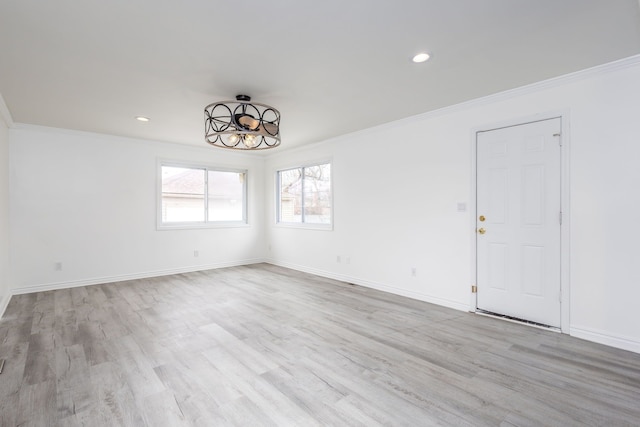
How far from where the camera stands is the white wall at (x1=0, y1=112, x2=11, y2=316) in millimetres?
3807

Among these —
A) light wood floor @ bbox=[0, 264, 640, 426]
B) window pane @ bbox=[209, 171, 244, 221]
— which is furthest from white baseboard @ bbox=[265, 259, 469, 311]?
window pane @ bbox=[209, 171, 244, 221]

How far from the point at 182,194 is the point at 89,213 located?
1499mm

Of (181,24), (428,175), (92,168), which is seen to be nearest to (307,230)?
(428,175)

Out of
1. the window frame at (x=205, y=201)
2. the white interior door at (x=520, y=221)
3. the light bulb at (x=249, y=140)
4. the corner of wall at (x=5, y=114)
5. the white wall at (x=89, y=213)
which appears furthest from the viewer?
the window frame at (x=205, y=201)

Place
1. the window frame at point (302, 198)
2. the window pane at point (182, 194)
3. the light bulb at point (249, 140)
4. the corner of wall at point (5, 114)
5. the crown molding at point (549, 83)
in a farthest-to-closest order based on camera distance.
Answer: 1. the window pane at point (182, 194)
2. the window frame at point (302, 198)
3. the corner of wall at point (5, 114)
4. the light bulb at point (249, 140)
5. the crown molding at point (549, 83)

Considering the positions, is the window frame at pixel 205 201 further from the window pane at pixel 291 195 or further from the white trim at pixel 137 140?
the window pane at pixel 291 195

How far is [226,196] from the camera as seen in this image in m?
→ 6.57

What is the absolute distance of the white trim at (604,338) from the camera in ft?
8.48

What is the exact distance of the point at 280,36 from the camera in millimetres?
2219

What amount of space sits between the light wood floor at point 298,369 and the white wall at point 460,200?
18.4 inches

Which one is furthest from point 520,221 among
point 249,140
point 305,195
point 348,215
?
point 305,195

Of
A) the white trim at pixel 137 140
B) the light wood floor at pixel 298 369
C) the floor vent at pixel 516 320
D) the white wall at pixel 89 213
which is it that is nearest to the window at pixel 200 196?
the white wall at pixel 89 213

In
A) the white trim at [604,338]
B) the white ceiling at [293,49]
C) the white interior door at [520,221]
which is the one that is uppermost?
the white ceiling at [293,49]

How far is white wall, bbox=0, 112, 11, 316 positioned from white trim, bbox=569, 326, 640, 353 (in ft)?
20.2
